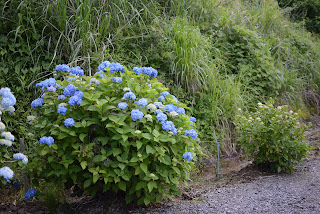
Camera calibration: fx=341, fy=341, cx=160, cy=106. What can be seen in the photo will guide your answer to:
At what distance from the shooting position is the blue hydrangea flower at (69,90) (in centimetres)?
285

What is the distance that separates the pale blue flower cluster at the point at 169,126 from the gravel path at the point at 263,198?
73cm

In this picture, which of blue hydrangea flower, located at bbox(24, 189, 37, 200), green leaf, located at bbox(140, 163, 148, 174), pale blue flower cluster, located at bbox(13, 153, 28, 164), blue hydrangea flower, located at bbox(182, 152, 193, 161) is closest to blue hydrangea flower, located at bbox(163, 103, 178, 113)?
blue hydrangea flower, located at bbox(182, 152, 193, 161)

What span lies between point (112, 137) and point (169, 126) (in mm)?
465

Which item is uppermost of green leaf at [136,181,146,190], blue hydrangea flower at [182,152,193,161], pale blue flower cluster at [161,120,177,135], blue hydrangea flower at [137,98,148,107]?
blue hydrangea flower at [137,98,148,107]

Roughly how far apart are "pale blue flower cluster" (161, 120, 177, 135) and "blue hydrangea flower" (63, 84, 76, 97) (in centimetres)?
81

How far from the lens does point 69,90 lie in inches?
112

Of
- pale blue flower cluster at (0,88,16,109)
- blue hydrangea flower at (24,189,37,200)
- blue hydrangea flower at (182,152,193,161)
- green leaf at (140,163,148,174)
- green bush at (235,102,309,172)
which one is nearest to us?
pale blue flower cluster at (0,88,16,109)

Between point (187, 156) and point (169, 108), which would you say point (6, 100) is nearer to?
point (169, 108)

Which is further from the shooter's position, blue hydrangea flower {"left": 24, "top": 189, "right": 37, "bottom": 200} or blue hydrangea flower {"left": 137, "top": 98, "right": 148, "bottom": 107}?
blue hydrangea flower {"left": 24, "top": 189, "right": 37, "bottom": 200}

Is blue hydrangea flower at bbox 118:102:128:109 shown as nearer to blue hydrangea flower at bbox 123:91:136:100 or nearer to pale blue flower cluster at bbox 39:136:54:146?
blue hydrangea flower at bbox 123:91:136:100

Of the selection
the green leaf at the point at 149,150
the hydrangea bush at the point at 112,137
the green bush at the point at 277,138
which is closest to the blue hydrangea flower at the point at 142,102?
the hydrangea bush at the point at 112,137

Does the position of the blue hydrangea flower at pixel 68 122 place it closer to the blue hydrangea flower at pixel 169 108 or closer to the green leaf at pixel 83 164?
the green leaf at pixel 83 164

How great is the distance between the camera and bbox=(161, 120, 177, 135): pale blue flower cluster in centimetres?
276

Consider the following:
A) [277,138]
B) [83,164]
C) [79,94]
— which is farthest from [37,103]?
[277,138]
